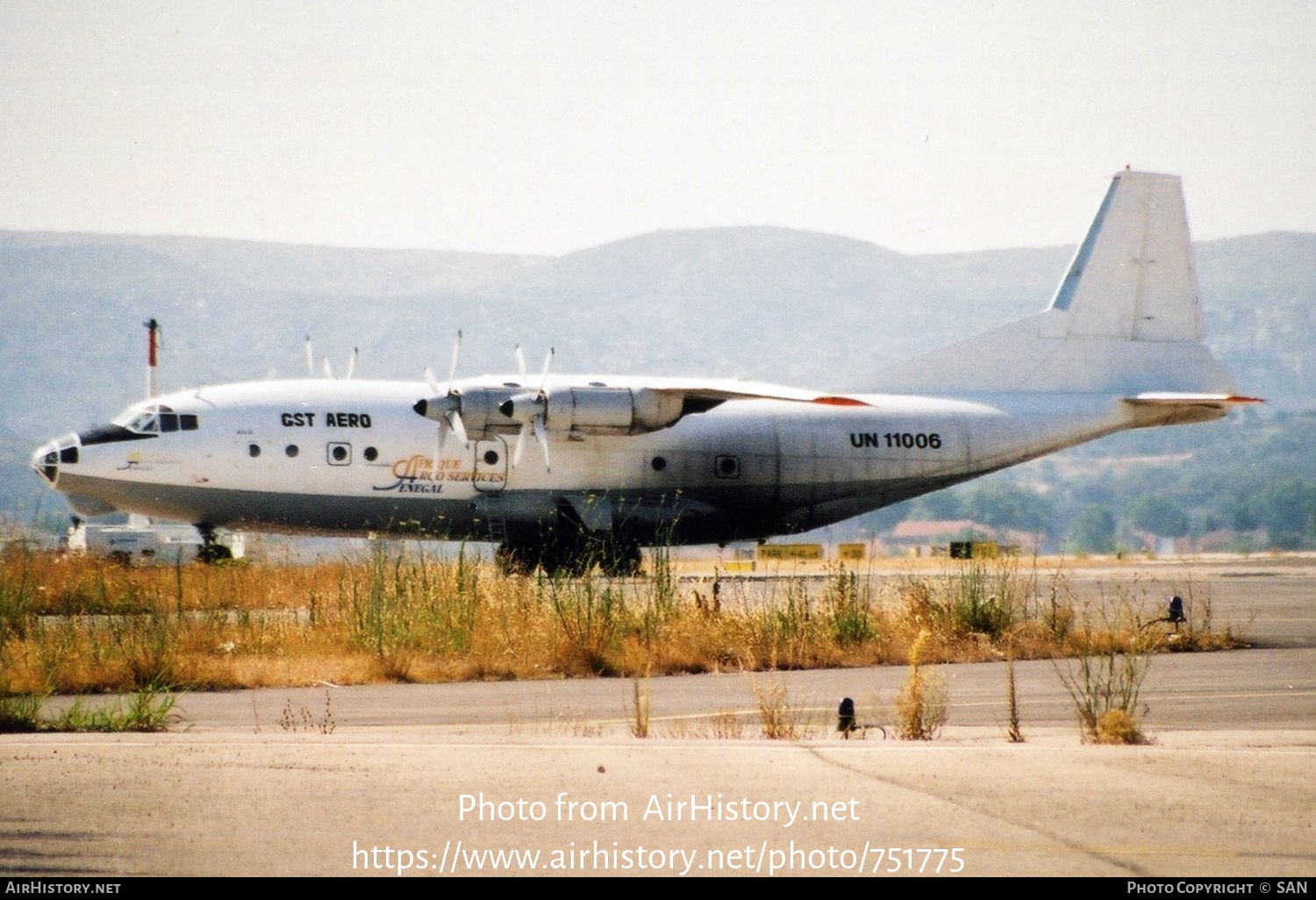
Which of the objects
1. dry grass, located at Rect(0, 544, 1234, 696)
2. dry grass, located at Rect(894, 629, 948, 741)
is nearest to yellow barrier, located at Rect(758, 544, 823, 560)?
dry grass, located at Rect(0, 544, 1234, 696)

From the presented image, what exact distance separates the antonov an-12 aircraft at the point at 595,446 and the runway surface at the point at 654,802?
17.1 m

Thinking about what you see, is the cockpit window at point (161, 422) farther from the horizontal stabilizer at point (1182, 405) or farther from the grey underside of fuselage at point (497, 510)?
the horizontal stabilizer at point (1182, 405)

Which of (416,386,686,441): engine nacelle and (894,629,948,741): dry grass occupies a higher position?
(416,386,686,441): engine nacelle

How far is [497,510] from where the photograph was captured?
32.4 m

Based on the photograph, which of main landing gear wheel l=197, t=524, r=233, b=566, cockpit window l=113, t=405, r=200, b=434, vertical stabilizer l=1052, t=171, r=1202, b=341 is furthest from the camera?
vertical stabilizer l=1052, t=171, r=1202, b=341

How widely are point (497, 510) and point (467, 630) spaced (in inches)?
510

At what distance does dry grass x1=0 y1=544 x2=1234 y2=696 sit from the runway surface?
14.6ft

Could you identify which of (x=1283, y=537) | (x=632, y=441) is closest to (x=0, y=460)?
(x=1283, y=537)

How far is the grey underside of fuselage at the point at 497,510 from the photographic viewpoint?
31156 mm

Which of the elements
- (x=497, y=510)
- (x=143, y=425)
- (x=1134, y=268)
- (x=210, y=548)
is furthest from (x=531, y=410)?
(x=1134, y=268)

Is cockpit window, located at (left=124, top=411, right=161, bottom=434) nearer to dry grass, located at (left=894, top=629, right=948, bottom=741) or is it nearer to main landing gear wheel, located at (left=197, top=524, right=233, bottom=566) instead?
main landing gear wheel, located at (left=197, top=524, right=233, bottom=566)

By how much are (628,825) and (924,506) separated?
163657mm

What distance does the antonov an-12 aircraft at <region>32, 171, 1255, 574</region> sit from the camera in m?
31.0

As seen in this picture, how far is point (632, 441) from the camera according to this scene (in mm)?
33094
